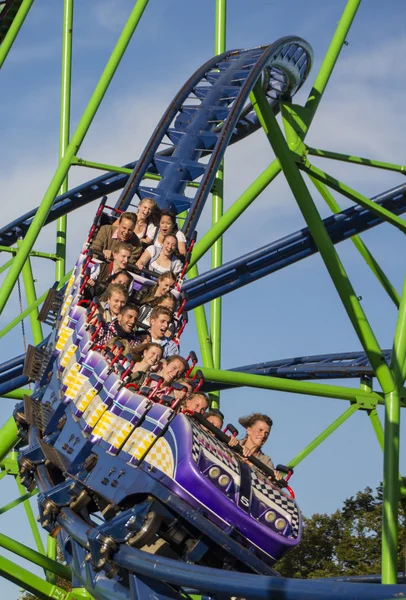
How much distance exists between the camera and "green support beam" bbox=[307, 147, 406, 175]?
803 centimetres

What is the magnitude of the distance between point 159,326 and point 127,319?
240 millimetres

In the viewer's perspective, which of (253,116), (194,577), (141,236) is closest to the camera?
(194,577)

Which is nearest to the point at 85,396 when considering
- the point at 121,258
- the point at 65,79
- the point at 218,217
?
the point at 121,258

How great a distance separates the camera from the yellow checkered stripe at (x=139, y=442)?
487cm

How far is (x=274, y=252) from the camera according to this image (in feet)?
29.9

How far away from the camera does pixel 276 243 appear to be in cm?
908

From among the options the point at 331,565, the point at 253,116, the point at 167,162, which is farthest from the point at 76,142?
the point at 331,565

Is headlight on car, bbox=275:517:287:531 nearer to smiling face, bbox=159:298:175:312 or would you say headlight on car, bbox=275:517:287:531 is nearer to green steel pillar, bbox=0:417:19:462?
smiling face, bbox=159:298:175:312

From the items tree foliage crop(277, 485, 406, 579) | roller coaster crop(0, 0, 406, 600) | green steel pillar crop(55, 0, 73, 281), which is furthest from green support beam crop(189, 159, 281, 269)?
tree foliage crop(277, 485, 406, 579)

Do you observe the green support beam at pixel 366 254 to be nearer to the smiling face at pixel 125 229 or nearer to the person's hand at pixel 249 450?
the smiling face at pixel 125 229

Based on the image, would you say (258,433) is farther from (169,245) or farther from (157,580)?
(169,245)

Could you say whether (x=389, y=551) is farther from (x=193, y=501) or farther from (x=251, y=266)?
(x=251, y=266)

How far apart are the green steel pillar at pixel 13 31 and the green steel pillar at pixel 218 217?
1.50 meters

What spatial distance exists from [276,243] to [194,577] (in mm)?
5057
